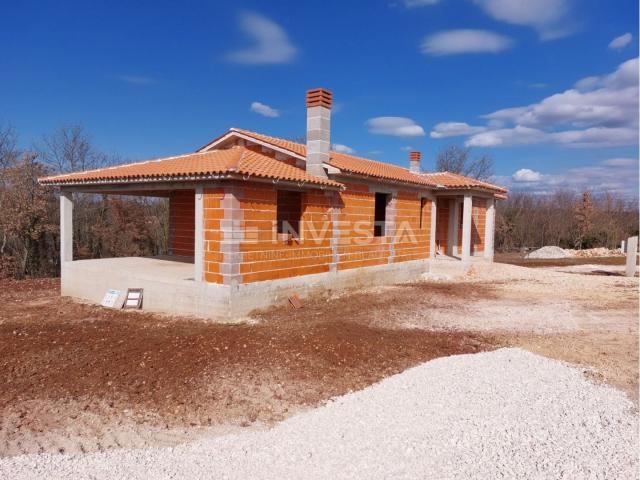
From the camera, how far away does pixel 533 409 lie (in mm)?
4797

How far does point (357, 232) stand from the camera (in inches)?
510

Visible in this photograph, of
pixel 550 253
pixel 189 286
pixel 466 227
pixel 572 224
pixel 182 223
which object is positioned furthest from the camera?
pixel 572 224

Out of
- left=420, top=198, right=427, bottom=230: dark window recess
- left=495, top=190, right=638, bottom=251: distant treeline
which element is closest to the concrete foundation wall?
left=420, top=198, right=427, bottom=230: dark window recess

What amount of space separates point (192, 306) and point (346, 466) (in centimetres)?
658

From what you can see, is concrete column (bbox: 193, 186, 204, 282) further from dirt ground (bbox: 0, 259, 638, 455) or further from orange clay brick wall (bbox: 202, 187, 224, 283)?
dirt ground (bbox: 0, 259, 638, 455)

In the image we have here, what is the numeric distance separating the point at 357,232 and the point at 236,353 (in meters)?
6.84

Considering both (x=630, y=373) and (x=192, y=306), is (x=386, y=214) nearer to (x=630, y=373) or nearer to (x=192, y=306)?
(x=192, y=306)

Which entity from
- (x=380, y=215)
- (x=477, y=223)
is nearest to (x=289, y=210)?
(x=380, y=215)

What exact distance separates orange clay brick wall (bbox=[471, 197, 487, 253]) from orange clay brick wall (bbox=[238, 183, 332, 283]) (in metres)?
10.0

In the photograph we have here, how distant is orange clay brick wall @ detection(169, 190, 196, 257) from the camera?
1474 cm

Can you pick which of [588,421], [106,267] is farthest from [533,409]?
[106,267]

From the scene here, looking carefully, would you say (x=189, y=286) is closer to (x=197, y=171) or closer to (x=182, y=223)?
(x=197, y=171)

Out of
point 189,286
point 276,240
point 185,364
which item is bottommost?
point 185,364

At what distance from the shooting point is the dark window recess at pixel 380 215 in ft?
48.0
